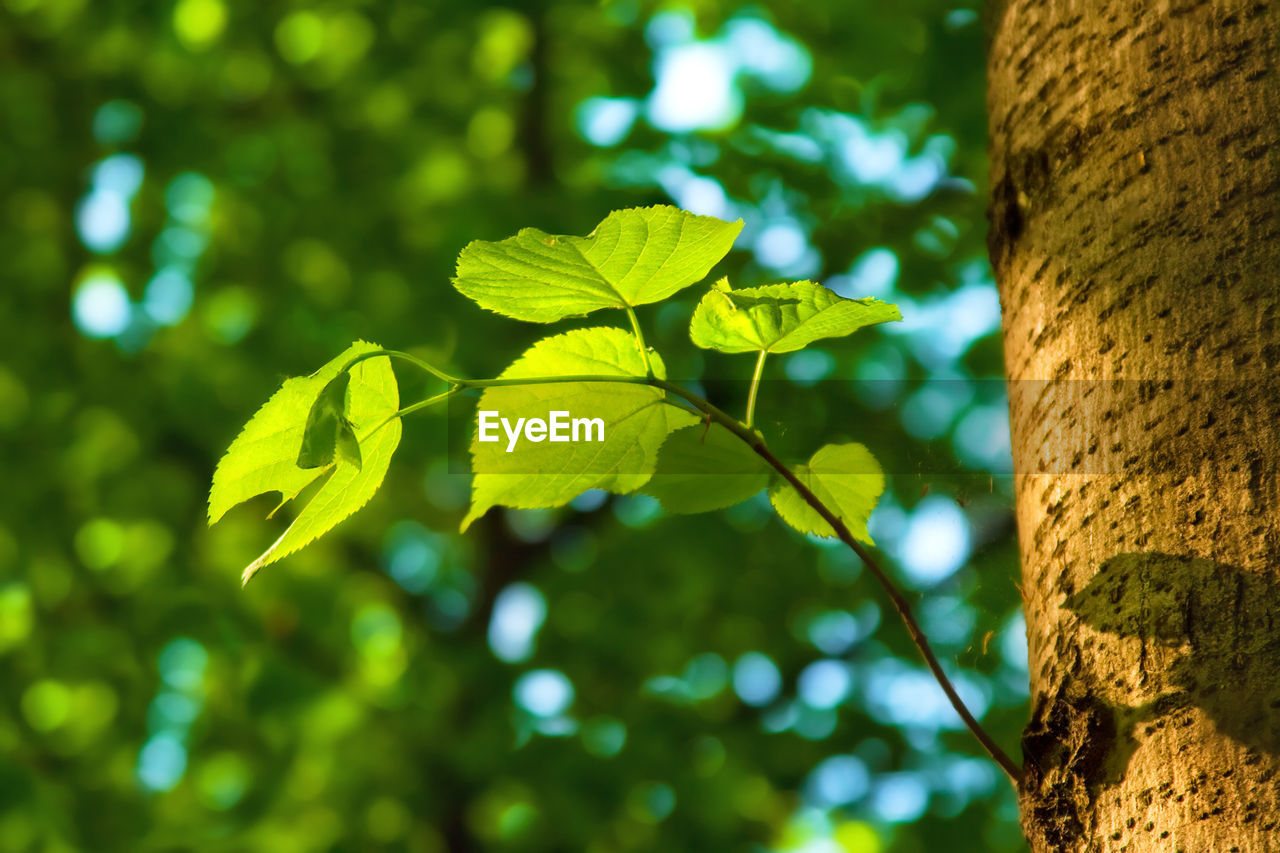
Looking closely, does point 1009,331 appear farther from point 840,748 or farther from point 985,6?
point 840,748

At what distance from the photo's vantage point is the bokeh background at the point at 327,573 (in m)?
3.21

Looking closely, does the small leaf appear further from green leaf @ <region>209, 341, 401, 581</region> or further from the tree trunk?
the tree trunk

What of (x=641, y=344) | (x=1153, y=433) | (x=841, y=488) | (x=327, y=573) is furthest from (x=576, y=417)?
(x=327, y=573)

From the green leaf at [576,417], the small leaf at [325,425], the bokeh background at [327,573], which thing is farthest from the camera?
the bokeh background at [327,573]

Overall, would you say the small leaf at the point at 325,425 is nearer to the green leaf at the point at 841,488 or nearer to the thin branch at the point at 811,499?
the thin branch at the point at 811,499

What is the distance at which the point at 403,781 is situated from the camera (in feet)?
11.4

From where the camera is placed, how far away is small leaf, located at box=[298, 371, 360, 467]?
40 centimetres

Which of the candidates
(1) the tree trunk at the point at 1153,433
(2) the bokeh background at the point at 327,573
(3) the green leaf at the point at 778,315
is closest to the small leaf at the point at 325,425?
(3) the green leaf at the point at 778,315

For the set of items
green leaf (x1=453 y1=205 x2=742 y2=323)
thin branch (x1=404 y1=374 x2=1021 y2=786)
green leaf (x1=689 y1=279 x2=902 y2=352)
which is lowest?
thin branch (x1=404 y1=374 x2=1021 y2=786)

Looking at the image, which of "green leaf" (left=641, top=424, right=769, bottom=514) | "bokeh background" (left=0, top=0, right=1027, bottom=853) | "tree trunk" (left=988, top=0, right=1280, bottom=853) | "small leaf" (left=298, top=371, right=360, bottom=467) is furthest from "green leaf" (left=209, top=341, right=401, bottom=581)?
"bokeh background" (left=0, top=0, right=1027, bottom=853)

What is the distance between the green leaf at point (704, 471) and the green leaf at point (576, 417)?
0.01 meters

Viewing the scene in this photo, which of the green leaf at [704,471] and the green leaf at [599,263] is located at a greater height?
the green leaf at [599,263]

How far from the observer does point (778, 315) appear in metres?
0.49

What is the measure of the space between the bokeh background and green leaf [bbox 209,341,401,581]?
2368 mm
